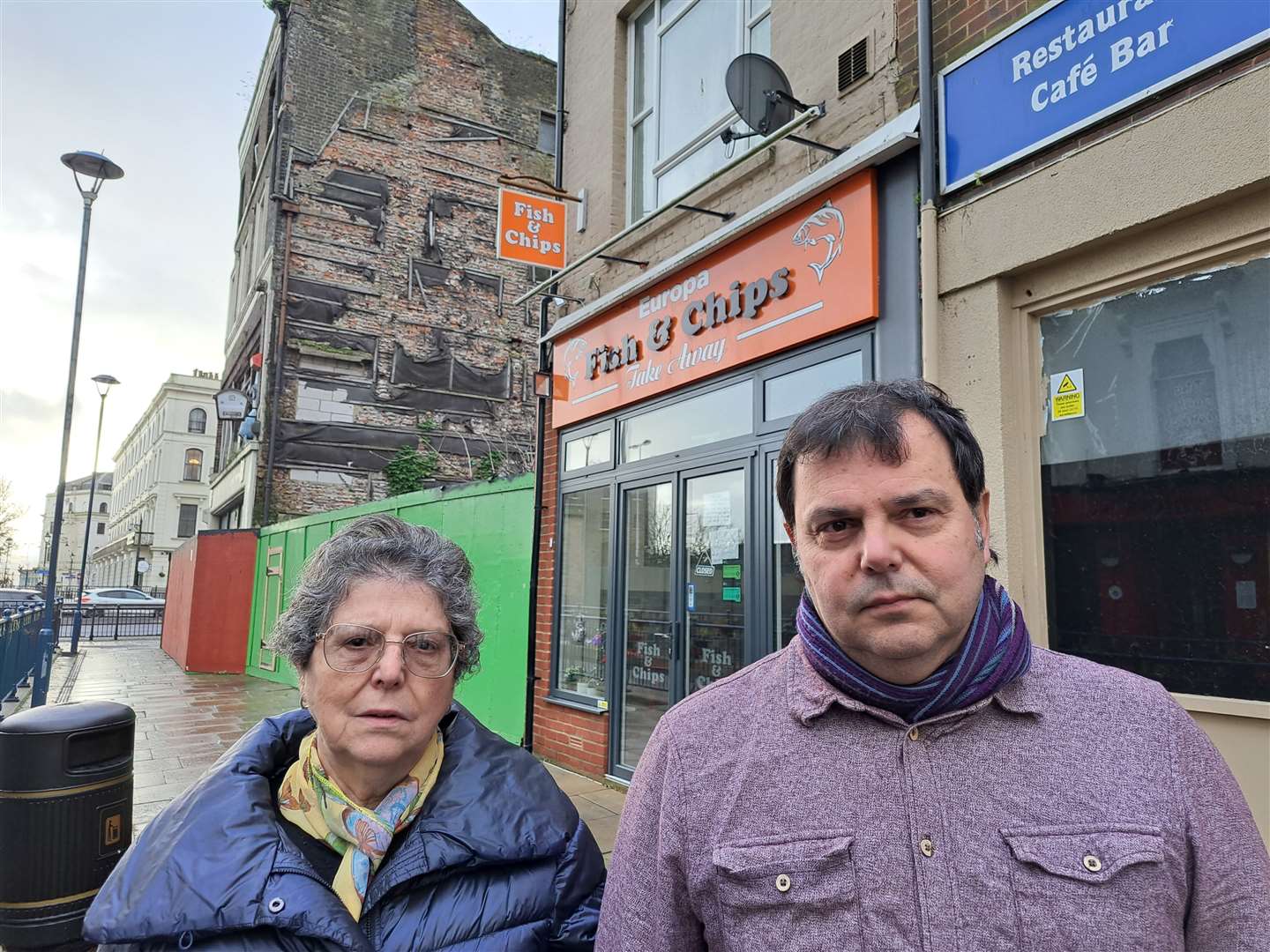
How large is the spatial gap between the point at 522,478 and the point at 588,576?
146cm

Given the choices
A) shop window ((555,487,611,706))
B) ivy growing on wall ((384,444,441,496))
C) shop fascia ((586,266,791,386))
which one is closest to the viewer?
shop fascia ((586,266,791,386))

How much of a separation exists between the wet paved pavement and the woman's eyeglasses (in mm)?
2380

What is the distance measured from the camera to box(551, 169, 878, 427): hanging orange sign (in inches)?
195

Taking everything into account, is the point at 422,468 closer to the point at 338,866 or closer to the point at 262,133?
the point at 262,133

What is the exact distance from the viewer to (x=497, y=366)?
68.1 feet

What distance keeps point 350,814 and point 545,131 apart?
22.3m

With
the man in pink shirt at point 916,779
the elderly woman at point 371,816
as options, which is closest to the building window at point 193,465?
the elderly woman at point 371,816

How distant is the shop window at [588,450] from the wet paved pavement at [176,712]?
9.16 feet

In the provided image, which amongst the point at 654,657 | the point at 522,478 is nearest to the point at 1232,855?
the point at 654,657

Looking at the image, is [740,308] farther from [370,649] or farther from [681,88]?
[370,649]

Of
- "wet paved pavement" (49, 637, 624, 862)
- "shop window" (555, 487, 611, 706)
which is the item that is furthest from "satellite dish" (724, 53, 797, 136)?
"wet paved pavement" (49, 637, 624, 862)

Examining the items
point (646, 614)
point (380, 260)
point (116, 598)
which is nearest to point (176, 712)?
point (646, 614)

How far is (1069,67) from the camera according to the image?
154 inches

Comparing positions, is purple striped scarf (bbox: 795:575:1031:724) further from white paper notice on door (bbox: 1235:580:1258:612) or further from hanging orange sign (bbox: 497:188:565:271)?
hanging orange sign (bbox: 497:188:565:271)
